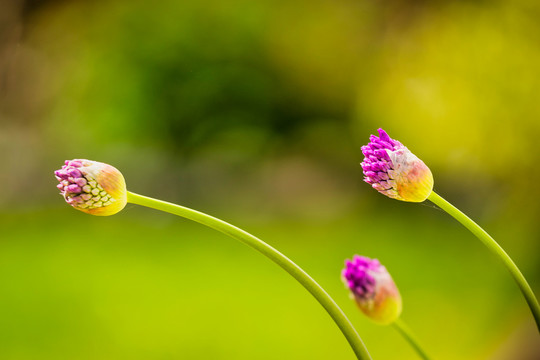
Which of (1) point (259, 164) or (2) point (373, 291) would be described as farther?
(1) point (259, 164)

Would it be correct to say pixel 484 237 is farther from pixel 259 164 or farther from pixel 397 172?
pixel 259 164

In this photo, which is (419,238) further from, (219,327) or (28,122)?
(28,122)

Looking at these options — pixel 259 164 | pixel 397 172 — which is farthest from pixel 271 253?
pixel 259 164

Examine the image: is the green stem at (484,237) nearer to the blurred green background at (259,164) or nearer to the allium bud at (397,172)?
the allium bud at (397,172)

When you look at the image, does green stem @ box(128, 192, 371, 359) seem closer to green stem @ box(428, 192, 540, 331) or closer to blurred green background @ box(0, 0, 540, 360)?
green stem @ box(428, 192, 540, 331)

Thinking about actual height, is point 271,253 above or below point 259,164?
below

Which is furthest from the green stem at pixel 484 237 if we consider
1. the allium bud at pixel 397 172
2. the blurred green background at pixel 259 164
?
the blurred green background at pixel 259 164
